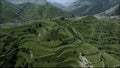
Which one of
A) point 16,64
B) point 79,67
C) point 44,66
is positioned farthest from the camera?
point 16,64

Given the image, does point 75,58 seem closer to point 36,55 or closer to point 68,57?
point 68,57

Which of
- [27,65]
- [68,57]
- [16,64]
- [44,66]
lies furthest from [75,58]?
[16,64]

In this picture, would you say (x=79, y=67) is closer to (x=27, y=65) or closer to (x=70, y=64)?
(x=70, y=64)

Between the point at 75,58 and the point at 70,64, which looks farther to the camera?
the point at 75,58

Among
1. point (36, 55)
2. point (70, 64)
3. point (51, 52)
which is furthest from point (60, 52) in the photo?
point (70, 64)

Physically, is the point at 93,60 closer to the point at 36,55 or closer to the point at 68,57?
the point at 68,57

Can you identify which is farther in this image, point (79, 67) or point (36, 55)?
point (36, 55)

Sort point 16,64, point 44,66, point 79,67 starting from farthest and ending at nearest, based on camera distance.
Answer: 1. point 16,64
2. point 44,66
3. point 79,67
